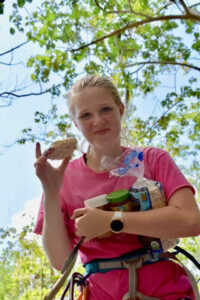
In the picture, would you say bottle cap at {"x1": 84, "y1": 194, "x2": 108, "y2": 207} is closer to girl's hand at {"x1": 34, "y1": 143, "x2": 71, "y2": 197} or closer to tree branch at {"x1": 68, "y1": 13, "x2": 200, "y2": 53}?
girl's hand at {"x1": 34, "y1": 143, "x2": 71, "y2": 197}

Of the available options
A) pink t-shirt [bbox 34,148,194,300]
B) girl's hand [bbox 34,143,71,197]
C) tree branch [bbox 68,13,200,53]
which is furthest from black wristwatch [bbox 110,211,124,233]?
tree branch [bbox 68,13,200,53]

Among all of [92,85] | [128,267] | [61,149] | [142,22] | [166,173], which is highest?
[142,22]

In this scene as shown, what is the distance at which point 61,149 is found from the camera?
1.16 metres

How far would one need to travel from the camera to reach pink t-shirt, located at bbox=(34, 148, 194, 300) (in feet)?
3.41

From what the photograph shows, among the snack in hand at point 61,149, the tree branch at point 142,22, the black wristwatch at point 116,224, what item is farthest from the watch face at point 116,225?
the tree branch at point 142,22

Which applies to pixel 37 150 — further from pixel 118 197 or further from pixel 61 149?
pixel 118 197

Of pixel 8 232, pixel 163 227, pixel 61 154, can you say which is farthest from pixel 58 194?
pixel 8 232

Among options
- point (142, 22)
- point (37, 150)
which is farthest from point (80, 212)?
point (142, 22)

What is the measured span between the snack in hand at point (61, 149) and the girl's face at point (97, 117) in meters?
0.09

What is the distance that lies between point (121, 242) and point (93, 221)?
18cm

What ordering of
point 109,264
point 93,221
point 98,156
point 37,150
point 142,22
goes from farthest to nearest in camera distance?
point 142,22 < point 98,156 < point 37,150 < point 109,264 < point 93,221

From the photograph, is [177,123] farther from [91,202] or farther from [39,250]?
[91,202]

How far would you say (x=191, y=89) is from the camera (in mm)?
5996

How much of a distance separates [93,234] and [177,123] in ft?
19.5
